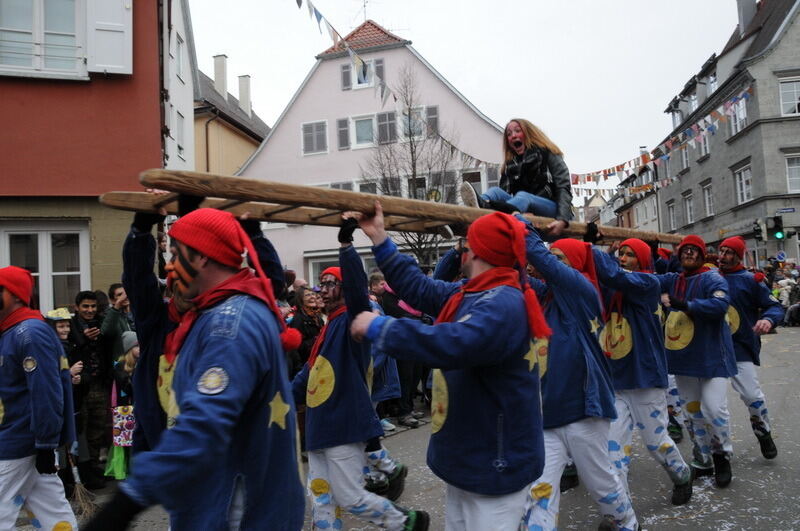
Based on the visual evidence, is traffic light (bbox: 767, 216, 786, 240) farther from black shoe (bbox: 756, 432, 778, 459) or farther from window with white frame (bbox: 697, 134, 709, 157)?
black shoe (bbox: 756, 432, 778, 459)

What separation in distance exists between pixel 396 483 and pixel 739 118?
102 feet

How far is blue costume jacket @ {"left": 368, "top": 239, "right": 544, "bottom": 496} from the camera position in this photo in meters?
2.59

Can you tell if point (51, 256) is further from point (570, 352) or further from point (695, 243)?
point (695, 243)

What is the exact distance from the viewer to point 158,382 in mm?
A: 2729

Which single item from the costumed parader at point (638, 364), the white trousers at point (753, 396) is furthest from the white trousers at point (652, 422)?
the white trousers at point (753, 396)

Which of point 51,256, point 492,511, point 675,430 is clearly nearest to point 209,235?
point 492,511

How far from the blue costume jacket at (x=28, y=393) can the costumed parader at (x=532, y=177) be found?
9.61ft

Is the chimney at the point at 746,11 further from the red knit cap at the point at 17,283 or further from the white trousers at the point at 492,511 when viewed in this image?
the red knit cap at the point at 17,283

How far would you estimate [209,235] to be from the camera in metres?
2.25

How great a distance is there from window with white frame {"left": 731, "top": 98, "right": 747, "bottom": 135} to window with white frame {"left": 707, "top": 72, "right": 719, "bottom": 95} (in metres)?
3.95

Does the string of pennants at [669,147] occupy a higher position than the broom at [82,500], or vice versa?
the string of pennants at [669,147]

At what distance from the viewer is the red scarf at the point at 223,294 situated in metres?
2.19

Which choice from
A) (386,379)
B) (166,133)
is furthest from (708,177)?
(386,379)

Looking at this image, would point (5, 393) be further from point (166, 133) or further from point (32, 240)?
point (166, 133)
